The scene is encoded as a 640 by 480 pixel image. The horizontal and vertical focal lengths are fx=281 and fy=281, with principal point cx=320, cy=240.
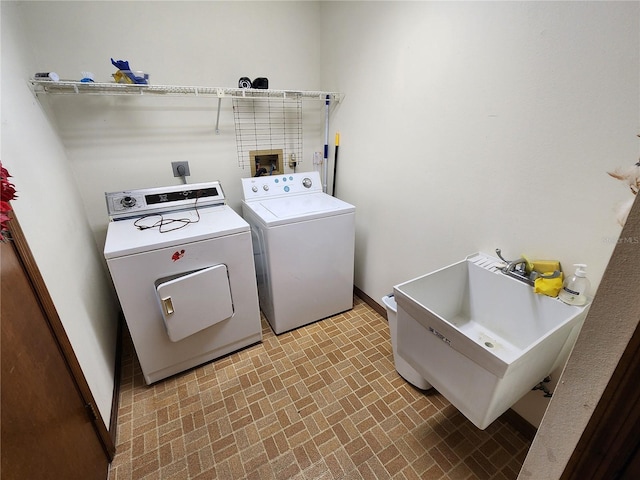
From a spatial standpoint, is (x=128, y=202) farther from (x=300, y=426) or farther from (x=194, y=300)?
(x=300, y=426)

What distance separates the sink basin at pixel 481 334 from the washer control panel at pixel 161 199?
149 cm

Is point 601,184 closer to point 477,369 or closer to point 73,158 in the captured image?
point 477,369

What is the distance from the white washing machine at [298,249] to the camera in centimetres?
186

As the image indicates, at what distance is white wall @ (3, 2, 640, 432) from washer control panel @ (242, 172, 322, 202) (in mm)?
264

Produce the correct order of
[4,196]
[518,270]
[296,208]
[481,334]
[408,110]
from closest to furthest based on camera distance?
[4,196] → [518,270] → [481,334] → [408,110] → [296,208]

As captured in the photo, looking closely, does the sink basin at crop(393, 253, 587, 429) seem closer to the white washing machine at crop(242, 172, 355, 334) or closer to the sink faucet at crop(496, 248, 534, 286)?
the sink faucet at crop(496, 248, 534, 286)

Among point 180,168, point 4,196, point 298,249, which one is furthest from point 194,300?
point 180,168

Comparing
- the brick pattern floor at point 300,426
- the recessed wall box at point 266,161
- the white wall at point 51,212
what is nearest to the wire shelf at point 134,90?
the white wall at point 51,212

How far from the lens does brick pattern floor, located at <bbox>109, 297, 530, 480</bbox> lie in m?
1.29

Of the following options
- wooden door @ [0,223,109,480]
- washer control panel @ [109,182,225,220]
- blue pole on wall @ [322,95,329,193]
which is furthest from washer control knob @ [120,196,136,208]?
blue pole on wall @ [322,95,329,193]

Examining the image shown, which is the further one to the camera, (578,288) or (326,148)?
(326,148)

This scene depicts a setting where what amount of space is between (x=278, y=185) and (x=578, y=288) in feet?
6.24

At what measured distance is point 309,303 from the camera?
2.13 meters

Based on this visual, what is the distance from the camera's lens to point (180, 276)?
1580mm
